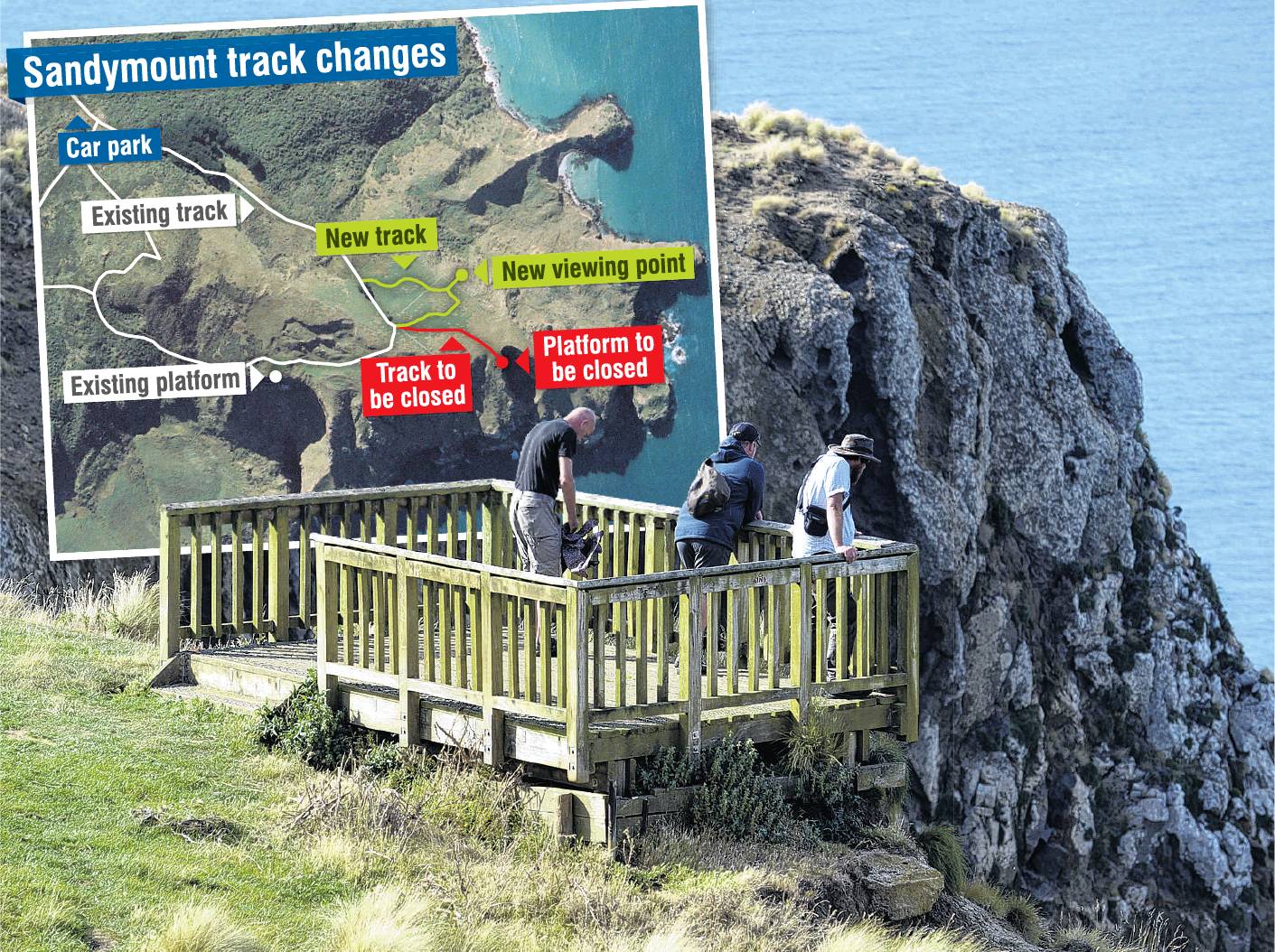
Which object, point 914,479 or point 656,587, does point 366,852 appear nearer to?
Result: point 656,587

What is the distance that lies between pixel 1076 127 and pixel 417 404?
509ft

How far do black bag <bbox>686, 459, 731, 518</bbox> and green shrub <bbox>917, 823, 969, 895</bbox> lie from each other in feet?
10.3

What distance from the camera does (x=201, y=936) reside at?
1037cm

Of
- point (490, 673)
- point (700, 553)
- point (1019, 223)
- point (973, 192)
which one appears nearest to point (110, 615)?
point (700, 553)

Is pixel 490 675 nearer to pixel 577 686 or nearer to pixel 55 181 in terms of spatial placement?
pixel 577 686

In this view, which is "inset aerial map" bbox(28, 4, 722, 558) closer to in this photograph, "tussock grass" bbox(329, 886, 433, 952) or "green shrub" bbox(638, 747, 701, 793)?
"green shrub" bbox(638, 747, 701, 793)

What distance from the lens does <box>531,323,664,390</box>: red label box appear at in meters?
24.1

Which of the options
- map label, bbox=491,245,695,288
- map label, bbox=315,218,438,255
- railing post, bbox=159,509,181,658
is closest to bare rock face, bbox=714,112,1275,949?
map label, bbox=491,245,695,288

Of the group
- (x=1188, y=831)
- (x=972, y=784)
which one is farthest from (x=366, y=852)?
(x=1188, y=831)

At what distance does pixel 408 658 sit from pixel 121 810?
2.10m

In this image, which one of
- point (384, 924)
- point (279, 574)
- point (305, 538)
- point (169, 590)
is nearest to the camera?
point (384, 924)

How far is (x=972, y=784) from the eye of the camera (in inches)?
1459

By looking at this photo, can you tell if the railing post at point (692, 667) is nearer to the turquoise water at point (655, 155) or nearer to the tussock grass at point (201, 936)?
the tussock grass at point (201, 936)

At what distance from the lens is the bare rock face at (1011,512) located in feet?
115
